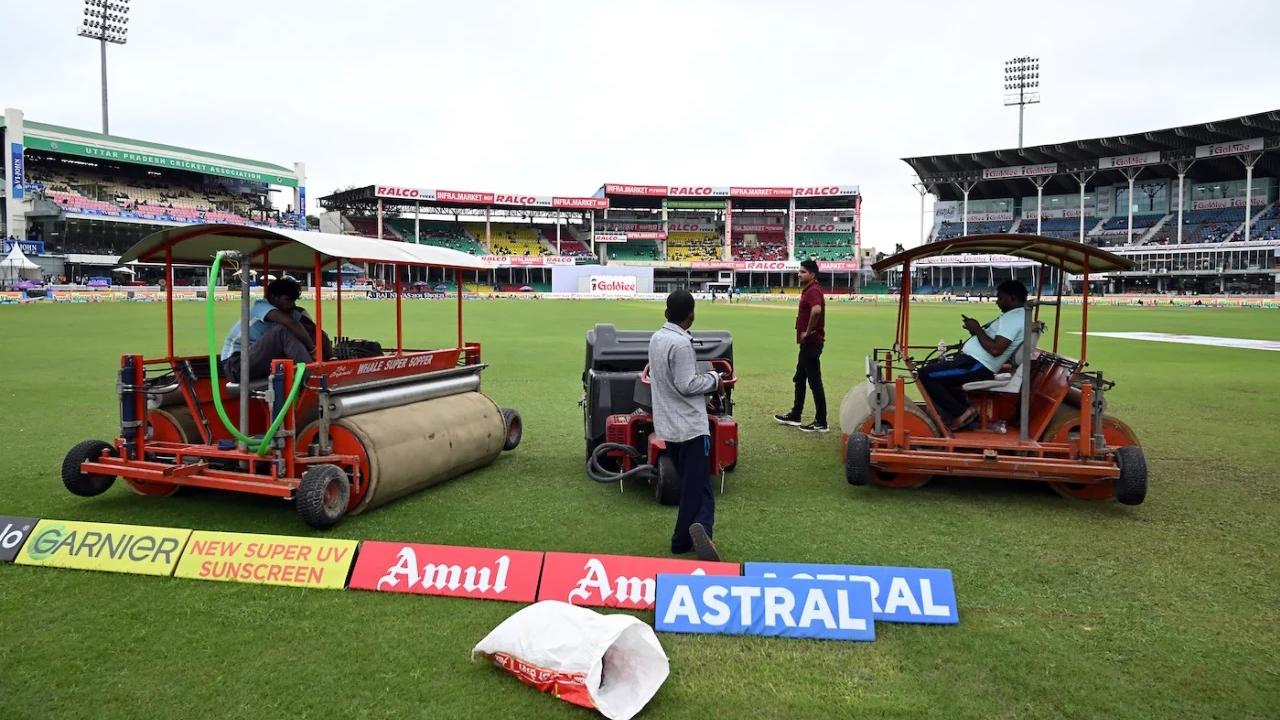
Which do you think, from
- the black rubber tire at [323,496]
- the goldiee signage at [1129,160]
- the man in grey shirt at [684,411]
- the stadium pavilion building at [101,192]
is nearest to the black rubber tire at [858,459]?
the man in grey shirt at [684,411]

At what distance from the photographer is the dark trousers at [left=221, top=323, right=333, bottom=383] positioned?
6.28m

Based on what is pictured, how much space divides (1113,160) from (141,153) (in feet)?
269

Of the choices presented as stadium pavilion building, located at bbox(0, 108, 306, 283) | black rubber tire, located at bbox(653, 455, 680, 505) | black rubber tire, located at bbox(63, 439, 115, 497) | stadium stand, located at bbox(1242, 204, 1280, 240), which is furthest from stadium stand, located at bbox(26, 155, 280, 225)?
stadium stand, located at bbox(1242, 204, 1280, 240)

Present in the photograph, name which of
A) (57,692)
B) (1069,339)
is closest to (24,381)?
(57,692)

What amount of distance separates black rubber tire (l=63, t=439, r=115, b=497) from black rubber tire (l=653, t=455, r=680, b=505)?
13.5 ft

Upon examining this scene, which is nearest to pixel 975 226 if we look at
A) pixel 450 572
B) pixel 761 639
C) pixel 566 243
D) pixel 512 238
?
pixel 566 243

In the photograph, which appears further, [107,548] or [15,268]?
[15,268]

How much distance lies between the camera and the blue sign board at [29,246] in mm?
54062

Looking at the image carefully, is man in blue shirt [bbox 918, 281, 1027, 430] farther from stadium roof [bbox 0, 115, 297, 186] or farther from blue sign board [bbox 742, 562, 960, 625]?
stadium roof [bbox 0, 115, 297, 186]

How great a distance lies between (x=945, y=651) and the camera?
3.93 m

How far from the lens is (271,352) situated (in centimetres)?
631

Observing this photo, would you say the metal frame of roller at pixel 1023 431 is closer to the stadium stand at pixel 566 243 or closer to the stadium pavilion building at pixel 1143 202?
the stadium pavilion building at pixel 1143 202

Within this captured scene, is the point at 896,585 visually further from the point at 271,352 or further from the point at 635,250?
the point at 635,250

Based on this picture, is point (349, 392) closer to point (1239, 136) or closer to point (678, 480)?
point (678, 480)
